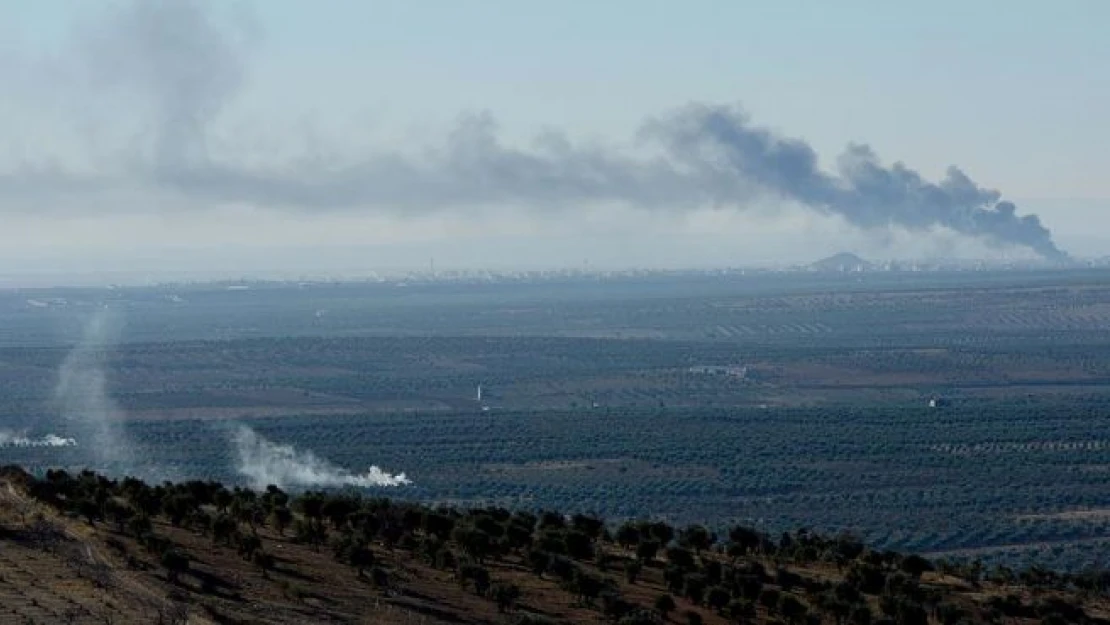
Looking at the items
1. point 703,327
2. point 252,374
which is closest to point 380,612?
point 252,374

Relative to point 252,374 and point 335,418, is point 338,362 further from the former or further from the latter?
point 335,418

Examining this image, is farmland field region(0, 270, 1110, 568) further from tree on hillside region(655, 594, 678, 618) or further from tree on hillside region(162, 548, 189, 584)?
tree on hillside region(162, 548, 189, 584)

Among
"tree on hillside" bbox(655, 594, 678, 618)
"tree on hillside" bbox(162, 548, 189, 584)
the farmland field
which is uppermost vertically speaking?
"tree on hillside" bbox(162, 548, 189, 584)

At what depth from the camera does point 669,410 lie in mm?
86875

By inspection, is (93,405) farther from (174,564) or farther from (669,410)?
(174,564)

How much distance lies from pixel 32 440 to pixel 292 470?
12.0m

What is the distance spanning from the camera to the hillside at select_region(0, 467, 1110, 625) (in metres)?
24.8

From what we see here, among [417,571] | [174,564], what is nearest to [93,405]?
[417,571]

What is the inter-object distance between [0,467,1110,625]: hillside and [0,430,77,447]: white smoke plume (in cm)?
3251

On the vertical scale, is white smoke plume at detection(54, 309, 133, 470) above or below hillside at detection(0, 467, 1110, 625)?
below

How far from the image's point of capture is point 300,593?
85.6 feet

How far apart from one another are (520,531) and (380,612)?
8.79 meters

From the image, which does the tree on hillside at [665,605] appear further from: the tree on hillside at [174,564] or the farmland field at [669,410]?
the farmland field at [669,410]

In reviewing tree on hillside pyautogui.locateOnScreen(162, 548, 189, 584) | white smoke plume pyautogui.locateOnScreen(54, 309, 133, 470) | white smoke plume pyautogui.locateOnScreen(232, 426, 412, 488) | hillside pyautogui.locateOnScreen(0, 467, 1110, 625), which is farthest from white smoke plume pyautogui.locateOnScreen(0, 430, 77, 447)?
tree on hillside pyautogui.locateOnScreen(162, 548, 189, 584)
